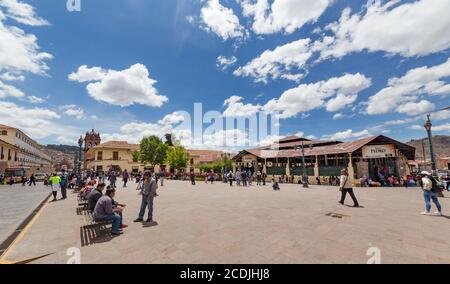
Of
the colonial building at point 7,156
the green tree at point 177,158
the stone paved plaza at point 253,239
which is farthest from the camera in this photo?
the green tree at point 177,158

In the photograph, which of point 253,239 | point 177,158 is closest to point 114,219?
point 253,239

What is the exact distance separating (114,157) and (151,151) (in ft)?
35.5

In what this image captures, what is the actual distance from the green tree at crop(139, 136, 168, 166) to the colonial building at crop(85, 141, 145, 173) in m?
6.64

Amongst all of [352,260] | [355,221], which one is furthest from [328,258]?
[355,221]

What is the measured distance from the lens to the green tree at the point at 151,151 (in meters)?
46.2

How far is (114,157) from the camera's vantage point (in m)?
49.6

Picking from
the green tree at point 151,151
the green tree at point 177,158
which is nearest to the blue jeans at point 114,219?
the green tree at point 177,158

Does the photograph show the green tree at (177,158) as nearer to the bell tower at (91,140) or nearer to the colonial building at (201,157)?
the colonial building at (201,157)

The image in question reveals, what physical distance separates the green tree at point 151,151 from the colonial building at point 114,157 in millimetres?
6640

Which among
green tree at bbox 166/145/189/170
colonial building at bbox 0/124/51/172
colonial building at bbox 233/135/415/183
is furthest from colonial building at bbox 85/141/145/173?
colonial building at bbox 233/135/415/183

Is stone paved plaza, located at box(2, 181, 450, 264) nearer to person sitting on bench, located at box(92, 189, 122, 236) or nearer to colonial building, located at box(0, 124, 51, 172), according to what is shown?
person sitting on bench, located at box(92, 189, 122, 236)

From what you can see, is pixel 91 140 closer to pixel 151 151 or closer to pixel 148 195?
pixel 151 151
